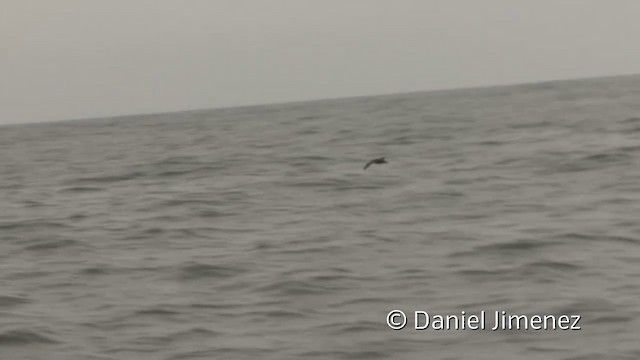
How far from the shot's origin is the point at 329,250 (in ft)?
48.7

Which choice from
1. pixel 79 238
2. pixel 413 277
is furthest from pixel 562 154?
pixel 413 277

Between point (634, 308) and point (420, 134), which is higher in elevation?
point (420, 134)

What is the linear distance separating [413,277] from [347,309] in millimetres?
1339

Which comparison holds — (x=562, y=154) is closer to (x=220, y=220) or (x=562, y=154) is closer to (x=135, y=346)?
(x=220, y=220)

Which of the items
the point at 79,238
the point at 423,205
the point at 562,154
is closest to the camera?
the point at 79,238

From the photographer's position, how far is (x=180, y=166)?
1069 inches

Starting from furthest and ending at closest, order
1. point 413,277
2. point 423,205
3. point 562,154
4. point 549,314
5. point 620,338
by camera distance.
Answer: point 562,154, point 423,205, point 413,277, point 549,314, point 620,338

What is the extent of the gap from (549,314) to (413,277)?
6.65ft

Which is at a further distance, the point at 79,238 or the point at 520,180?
the point at 520,180

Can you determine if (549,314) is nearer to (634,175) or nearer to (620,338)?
(620,338)

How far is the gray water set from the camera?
11.0 meters

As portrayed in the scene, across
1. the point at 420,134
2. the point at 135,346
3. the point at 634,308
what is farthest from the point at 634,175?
the point at 420,134

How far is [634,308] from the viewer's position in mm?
11250

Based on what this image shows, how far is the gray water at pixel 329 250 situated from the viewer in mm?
11000
